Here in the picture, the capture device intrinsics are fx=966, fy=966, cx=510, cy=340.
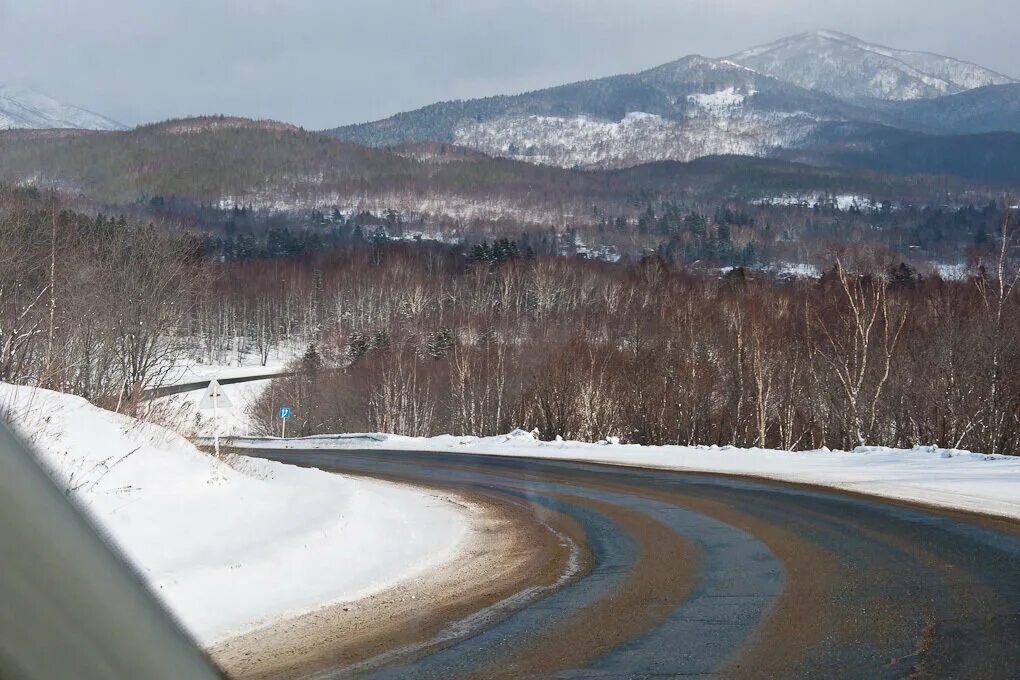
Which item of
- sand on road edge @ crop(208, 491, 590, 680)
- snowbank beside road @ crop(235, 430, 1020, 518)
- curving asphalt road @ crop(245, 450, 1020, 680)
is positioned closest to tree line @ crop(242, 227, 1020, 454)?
snowbank beside road @ crop(235, 430, 1020, 518)

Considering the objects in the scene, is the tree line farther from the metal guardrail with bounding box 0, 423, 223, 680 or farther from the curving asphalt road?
the metal guardrail with bounding box 0, 423, 223, 680

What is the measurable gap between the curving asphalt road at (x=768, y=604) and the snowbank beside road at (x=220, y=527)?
5.74ft

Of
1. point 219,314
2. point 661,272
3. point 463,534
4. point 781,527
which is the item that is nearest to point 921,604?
point 781,527

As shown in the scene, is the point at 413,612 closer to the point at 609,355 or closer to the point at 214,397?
the point at 214,397

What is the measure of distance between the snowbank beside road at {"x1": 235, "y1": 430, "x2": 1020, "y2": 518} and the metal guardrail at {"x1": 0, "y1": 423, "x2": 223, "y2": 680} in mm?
12122

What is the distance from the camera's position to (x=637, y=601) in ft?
24.6

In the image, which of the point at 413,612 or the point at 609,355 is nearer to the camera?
the point at 413,612

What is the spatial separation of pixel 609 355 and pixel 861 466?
87.6ft

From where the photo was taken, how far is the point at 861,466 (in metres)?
19.0

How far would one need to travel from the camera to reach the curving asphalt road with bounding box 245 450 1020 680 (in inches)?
222

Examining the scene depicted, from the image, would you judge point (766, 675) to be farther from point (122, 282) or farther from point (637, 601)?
point (122, 282)

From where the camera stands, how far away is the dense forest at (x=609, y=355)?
25.0 m

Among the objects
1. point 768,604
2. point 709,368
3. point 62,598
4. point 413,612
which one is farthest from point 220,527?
point 709,368

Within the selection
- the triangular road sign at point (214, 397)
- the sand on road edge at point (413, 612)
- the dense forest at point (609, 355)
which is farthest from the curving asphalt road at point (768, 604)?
the triangular road sign at point (214, 397)
